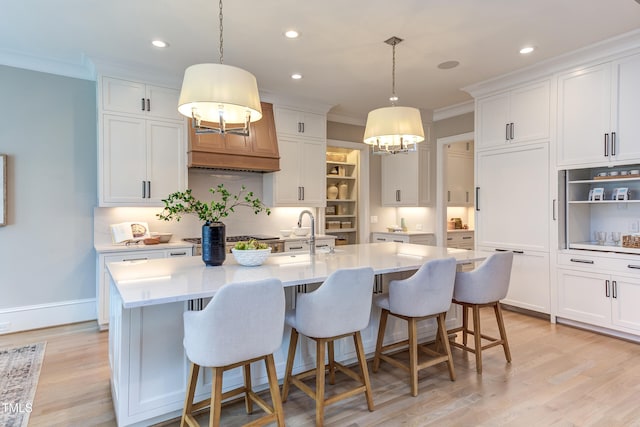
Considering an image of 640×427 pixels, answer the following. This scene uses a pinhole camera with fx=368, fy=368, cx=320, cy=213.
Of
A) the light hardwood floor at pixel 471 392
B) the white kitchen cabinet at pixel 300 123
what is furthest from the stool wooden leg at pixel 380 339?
the white kitchen cabinet at pixel 300 123

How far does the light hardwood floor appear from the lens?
7.29ft

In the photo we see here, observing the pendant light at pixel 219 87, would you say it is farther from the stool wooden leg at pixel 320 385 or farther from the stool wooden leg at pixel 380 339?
the stool wooden leg at pixel 380 339

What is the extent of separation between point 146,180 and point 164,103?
909 mm

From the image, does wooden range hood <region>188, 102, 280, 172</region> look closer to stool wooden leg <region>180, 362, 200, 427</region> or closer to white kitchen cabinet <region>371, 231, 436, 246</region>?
white kitchen cabinet <region>371, 231, 436, 246</region>

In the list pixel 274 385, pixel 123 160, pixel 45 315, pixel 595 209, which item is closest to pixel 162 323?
pixel 274 385

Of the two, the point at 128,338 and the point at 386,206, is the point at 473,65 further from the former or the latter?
the point at 128,338

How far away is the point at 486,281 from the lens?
2805 millimetres

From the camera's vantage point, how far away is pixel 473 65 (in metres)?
4.02

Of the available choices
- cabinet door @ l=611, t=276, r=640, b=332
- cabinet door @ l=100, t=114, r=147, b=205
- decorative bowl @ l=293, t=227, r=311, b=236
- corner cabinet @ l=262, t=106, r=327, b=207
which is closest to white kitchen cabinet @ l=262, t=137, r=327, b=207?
corner cabinet @ l=262, t=106, r=327, b=207

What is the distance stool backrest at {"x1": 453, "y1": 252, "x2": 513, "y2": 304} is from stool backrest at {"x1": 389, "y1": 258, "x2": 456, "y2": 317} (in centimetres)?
36

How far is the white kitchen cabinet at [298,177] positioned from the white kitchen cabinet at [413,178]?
1.45 m

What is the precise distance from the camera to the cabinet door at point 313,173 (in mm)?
5242

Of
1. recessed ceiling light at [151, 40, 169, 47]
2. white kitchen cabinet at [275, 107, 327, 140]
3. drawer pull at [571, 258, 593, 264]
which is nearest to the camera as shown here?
recessed ceiling light at [151, 40, 169, 47]

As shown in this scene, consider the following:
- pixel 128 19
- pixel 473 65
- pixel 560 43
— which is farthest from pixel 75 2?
pixel 560 43
